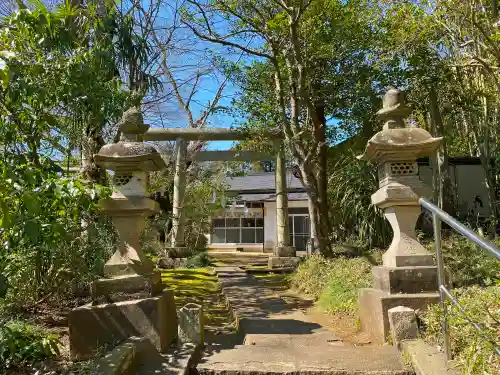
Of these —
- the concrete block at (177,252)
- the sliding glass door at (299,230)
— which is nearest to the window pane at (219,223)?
the sliding glass door at (299,230)

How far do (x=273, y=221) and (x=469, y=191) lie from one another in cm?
1037

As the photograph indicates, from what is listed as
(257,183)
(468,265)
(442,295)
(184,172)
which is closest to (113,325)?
(442,295)

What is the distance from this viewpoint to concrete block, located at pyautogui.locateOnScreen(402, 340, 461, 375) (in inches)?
102

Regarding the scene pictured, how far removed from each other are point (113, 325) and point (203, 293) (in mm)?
4336

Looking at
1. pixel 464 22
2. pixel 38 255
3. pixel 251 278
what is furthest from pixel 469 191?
pixel 38 255

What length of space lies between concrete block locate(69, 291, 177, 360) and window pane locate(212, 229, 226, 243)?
1992 centimetres

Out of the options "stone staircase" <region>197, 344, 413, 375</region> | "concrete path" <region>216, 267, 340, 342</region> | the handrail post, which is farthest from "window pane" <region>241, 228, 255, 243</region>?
the handrail post

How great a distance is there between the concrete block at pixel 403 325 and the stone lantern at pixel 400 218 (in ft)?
0.55

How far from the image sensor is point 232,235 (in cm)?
2327

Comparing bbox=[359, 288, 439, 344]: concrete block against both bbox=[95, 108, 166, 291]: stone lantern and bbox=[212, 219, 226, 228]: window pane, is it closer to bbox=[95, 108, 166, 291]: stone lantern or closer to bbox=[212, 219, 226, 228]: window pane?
bbox=[95, 108, 166, 291]: stone lantern

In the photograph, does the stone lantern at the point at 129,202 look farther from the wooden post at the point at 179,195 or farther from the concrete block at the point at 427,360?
the wooden post at the point at 179,195

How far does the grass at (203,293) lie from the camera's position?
607 cm

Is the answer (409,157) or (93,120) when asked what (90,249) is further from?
(409,157)

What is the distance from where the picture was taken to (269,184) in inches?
933
